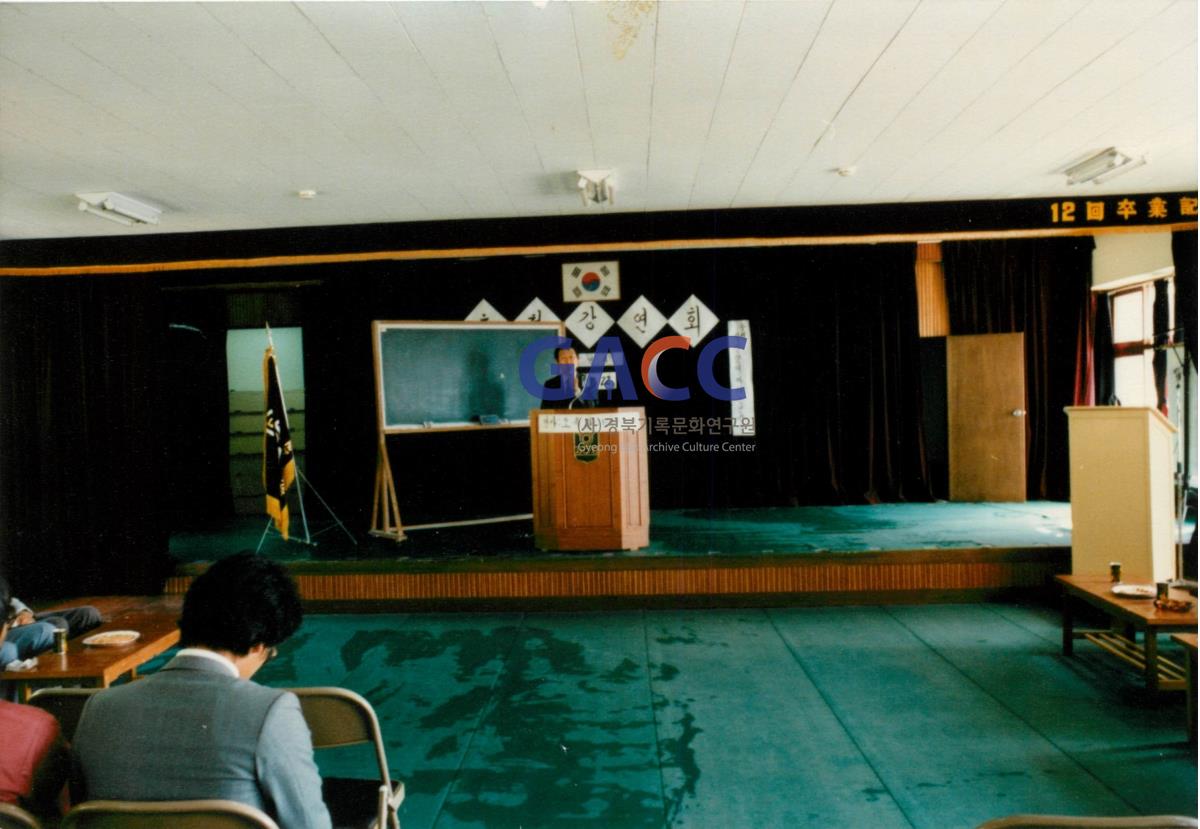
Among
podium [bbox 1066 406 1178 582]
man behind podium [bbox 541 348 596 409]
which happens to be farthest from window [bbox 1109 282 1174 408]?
man behind podium [bbox 541 348 596 409]

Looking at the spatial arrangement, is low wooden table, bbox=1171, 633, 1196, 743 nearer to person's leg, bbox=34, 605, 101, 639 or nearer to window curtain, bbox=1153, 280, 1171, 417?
window curtain, bbox=1153, 280, 1171, 417

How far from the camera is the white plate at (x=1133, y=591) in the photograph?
345 cm

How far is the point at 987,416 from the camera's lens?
7.14 metres

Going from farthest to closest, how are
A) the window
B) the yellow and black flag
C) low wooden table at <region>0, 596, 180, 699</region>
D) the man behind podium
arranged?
the window < the man behind podium < the yellow and black flag < low wooden table at <region>0, 596, 180, 699</region>

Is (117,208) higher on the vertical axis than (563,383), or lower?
higher

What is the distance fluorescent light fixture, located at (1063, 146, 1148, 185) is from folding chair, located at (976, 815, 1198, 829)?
3.99 meters

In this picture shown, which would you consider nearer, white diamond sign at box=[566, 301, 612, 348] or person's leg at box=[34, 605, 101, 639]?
person's leg at box=[34, 605, 101, 639]

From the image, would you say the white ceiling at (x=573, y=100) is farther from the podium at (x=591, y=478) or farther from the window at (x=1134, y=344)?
the window at (x=1134, y=344)

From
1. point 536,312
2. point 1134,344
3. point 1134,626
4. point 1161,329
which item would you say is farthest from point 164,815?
point 1134,344

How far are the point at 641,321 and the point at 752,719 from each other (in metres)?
4.28

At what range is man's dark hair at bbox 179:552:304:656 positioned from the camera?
149cm

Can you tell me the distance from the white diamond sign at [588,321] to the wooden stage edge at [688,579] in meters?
2.57

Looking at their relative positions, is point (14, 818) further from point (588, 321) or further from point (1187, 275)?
point (1187, 275)

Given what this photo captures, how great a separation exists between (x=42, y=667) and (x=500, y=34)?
9.27ft
